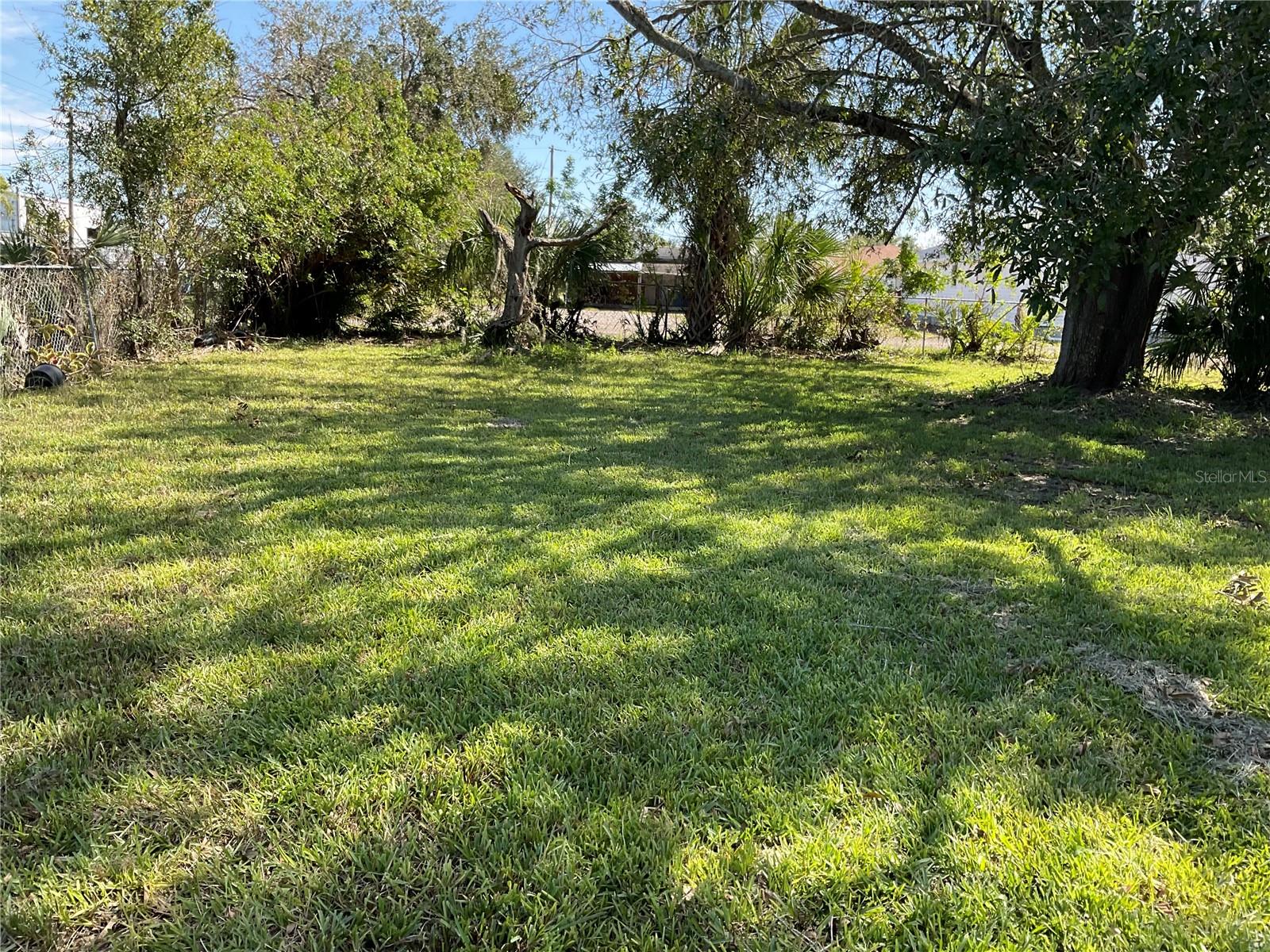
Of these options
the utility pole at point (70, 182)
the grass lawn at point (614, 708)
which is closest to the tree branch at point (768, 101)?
the grass lawn at point (614, 708)

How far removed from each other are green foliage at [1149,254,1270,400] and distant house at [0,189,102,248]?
12209 mm

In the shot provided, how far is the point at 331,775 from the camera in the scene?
2.04m

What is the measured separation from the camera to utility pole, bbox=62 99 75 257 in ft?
26.5

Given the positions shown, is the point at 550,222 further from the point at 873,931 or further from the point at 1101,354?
the point at 873,931

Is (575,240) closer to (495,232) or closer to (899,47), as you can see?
(495,232)

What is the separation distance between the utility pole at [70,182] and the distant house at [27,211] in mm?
37

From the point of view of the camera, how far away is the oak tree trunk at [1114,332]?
855cm

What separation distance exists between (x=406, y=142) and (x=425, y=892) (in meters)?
13.0

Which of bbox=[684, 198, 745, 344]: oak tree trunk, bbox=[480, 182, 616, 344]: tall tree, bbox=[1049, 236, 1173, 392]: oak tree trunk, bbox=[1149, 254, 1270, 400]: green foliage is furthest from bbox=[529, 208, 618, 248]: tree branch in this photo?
bbox=[1149, 254, 1270, 400]: green foliage

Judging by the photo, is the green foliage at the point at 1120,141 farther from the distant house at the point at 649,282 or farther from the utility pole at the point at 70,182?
the utility pole at the point at 70,182

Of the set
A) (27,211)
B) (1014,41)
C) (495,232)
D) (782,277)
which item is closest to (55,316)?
(27,211)

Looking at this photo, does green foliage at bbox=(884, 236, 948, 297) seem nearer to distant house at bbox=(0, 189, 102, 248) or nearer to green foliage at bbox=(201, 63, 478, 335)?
green foliage at bbox=(201, 63, 478, 335)

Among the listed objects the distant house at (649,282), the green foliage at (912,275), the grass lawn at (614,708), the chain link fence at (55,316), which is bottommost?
the grass lawn at (614,708)

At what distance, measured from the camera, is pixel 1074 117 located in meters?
5.94
